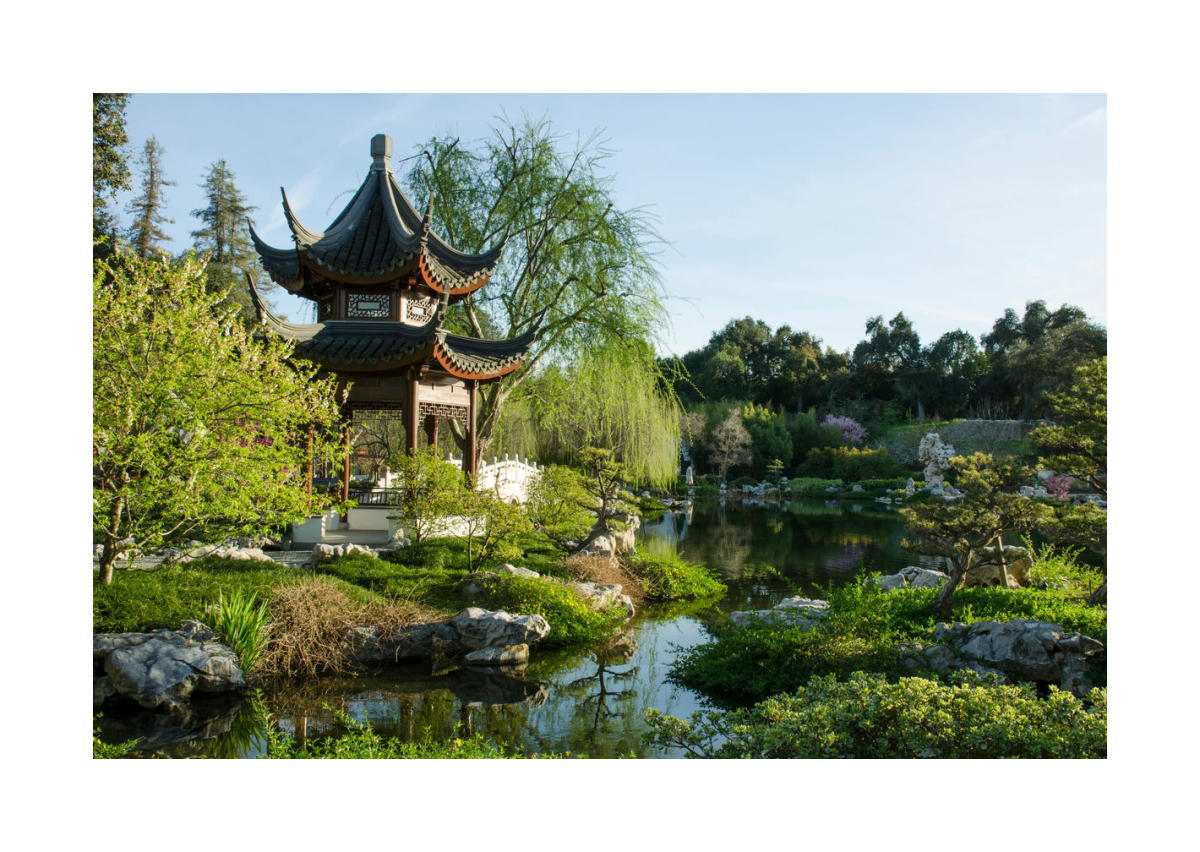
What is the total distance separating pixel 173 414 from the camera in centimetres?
428

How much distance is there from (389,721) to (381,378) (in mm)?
4703

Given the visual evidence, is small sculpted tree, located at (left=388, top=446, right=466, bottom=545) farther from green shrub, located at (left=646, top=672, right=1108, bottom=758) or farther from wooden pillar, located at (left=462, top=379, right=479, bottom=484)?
green shrub, located at (left=646, top=672, right=1108, bottom=758)

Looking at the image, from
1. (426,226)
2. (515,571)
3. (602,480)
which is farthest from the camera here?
(602,480)

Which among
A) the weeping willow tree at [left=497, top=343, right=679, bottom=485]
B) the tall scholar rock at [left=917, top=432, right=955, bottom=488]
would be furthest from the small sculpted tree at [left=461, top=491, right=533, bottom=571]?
the tall scholar rock at [left=917, top=432, right=955, bottom=488]

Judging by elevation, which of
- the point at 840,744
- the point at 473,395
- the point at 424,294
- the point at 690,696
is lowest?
the point at 690,696

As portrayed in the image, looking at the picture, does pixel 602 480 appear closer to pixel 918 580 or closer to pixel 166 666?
pixel 918 580

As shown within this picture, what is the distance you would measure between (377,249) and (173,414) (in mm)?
4482

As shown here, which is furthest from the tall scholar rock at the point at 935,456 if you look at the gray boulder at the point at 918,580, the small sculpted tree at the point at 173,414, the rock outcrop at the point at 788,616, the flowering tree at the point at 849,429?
the small sculpted tree at the point at 173,414

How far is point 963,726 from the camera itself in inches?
126

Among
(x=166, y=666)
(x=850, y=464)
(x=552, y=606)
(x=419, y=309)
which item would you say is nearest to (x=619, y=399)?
(x=419, y=309)

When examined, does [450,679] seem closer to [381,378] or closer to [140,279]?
[140,279]

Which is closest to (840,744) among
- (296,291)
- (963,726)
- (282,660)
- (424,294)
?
(963,726)

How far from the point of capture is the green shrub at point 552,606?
20.1ft

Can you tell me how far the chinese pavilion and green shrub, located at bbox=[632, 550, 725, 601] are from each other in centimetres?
247
